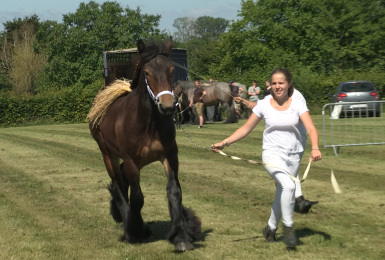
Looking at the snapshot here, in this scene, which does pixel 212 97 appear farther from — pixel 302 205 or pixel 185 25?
pixel 185 25

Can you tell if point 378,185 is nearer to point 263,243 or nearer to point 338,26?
point 263,243

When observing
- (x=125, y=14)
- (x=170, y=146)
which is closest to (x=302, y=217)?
(x=170, y=146)

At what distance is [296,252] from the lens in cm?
671

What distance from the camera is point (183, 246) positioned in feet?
23.0

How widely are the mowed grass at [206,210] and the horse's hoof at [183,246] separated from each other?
0.09 m

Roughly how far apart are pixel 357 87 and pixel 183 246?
24.9 meters

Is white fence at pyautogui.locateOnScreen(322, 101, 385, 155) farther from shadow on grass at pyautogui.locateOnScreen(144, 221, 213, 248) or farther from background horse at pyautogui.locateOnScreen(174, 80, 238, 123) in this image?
background horse at pyautogui.locateOnScreen(174, 80, 238, 123)

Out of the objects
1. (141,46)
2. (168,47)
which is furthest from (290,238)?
(141,46)

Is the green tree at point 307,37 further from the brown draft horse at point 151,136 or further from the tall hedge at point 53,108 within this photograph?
the brown draft horse at point 151,136

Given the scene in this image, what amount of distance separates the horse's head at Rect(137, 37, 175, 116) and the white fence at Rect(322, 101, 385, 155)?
30.8ft

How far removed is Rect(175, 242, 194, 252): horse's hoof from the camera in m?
7.02

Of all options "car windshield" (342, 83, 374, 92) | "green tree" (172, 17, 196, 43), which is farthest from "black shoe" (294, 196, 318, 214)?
"green tree" (172, 17, 196, 43)

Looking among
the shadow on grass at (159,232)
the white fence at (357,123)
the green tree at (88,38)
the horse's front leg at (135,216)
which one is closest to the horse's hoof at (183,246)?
the shadow on grass at (159,232)

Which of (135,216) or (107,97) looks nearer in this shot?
(135,216)
